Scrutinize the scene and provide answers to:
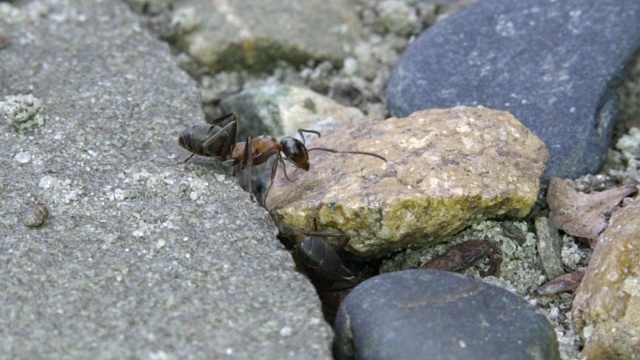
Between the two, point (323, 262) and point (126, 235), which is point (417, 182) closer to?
point (323, 262)

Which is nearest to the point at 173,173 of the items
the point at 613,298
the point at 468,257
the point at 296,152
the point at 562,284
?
the point at 296,152

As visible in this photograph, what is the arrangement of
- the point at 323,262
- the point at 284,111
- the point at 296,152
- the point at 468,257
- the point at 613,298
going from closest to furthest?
the point at 613,298, the point at 323,262, the point at 468,257, the point at 296,152, the point at 284,111

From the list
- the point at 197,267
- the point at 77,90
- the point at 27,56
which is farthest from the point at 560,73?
the point at 27,56

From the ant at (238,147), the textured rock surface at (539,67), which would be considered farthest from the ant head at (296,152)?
the textured rock surface at (539,67)

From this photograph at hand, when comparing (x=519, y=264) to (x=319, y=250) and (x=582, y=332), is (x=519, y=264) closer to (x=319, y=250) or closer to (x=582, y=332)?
(x=582, y=332)

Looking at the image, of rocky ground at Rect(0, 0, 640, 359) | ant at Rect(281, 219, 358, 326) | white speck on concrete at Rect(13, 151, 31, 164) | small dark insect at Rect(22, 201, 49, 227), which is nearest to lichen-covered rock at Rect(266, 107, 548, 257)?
ant at Rect(281, 219, 358, 326)

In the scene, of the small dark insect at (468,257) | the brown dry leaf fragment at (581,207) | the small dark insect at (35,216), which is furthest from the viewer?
the brown dry leaf fragment at (581,207)

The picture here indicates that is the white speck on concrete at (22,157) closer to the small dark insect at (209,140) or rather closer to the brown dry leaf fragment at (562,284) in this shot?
the small dark insect at (209,140)
